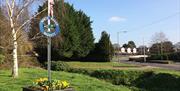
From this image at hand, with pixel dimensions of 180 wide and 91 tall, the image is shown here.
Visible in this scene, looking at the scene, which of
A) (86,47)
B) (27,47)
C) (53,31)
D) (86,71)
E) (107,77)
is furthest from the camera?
(86,47)

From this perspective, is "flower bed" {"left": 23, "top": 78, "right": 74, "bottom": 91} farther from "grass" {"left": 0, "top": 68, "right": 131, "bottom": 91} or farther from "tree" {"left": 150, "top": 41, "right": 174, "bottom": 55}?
"tree" {"left": 150, "top": 41, "right": 174, "bottom": 55}

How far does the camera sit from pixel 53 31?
40.0 ft

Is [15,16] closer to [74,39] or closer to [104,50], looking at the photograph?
[74,39]

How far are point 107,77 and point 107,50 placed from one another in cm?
3143

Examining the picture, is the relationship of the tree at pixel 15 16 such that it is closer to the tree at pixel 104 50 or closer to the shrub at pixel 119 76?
the shrub at pixel 119 76

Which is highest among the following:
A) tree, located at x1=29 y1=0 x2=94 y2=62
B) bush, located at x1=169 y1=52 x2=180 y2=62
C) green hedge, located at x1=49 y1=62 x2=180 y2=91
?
tree, located at x1=29 y1=0 x2=94 y2=62

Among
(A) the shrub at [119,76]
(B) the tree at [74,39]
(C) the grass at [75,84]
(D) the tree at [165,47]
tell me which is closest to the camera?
(C) the grass at [75,84]

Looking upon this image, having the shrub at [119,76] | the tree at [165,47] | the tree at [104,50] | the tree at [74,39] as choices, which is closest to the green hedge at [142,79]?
the shrub at [119,76]

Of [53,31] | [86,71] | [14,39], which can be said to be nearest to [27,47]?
[86,71]

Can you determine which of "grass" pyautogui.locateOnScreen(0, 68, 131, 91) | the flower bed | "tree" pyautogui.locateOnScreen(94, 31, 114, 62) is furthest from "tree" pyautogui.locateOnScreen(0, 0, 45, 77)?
"tree" pyautogui.locateOnScreen(94, 31, 114, 62)

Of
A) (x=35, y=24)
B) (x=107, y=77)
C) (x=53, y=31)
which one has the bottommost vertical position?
(x=107, y=77)

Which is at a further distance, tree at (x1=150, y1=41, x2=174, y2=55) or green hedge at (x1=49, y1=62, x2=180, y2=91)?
tree at (x1=150, y1=41, x2=174, y2=55)

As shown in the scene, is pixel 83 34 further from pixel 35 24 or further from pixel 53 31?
pixel 53 31

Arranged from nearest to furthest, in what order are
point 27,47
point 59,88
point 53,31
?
point 59,88 → point 53,31 → point 27,47
